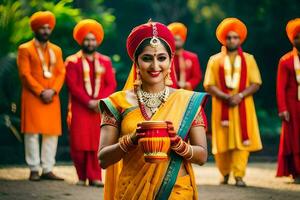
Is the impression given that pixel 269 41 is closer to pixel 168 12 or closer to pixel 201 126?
pixel 168 12

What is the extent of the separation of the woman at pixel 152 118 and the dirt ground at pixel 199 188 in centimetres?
459

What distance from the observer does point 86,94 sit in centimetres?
1161

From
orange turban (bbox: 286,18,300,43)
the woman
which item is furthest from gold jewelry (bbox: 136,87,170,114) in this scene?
orange turban (bbox: 286,18,300,43)

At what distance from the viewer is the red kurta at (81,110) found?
1155cm

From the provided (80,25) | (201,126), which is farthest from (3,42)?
(201,126)

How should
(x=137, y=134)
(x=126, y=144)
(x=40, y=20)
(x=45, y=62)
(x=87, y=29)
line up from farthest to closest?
(x=40, y=20) < (x=45, y=62) < (x=87, y=29) < (x=126, y=144) < (x=137, y=134)

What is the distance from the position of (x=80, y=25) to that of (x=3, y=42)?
438 centimetres

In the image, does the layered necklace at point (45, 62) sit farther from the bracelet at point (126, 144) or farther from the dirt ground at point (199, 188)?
the bracelet at point (126, 144)

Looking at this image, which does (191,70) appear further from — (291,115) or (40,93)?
(40,93)

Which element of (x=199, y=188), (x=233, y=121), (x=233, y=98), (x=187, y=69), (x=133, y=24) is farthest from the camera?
(x=133, y=24)

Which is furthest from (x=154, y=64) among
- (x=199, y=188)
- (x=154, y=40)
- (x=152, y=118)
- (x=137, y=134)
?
(x=199, y=188)

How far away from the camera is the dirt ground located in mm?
10039

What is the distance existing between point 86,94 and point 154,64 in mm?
6445

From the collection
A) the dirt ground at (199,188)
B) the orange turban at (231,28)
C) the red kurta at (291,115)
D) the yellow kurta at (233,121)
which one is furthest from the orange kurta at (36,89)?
the red kurta at (291,115)
